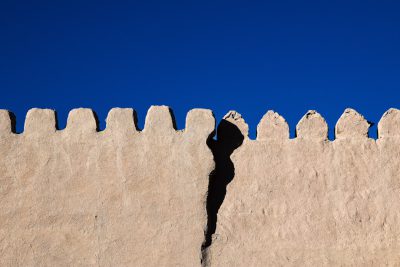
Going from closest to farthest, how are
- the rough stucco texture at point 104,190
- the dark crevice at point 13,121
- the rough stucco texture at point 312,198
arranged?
1. the rough stucco texture at point 104,190
2. the rough stucco texture at point 312,198
3. the dark crevice at point 13,121

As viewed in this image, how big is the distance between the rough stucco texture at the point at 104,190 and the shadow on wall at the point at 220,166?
167 millimetres

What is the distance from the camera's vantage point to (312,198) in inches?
282

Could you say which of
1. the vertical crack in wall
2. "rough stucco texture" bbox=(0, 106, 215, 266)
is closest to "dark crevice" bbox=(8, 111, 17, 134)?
"rough stucco texture" bbox=(0, 106, 215, 266)

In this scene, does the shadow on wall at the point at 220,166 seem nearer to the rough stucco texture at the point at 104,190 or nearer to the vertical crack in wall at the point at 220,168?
the vertical crack in wall at the point at 220,168

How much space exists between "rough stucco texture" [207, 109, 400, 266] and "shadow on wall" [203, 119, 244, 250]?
0.06 m

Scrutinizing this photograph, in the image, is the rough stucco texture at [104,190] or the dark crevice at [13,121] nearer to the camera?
the rough stucco texture at [104,190]

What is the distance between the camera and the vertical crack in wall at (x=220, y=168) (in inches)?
277

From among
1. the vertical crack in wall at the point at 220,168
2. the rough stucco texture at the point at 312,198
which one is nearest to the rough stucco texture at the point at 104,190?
the vertical crack in wall at the point at 220,168

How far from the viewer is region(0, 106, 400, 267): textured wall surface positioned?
6871 millimetres

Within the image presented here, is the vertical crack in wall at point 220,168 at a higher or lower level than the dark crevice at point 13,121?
lower

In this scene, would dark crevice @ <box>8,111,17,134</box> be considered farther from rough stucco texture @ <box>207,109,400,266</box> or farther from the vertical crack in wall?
rough stucco texture @ <box>207,109,400,266</box>

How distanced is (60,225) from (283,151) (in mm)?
2465

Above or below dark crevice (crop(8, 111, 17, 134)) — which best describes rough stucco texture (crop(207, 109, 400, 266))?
below

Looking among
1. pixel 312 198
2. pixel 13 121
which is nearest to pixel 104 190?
pixel 13 121
